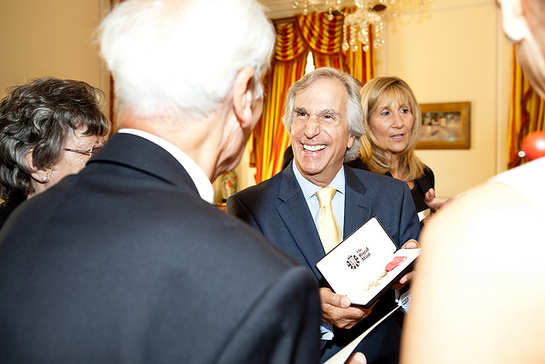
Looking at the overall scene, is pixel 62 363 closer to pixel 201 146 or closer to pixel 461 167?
pixel 201 146

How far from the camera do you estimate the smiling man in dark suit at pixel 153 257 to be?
26.4 inches

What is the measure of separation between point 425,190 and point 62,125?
2.24m

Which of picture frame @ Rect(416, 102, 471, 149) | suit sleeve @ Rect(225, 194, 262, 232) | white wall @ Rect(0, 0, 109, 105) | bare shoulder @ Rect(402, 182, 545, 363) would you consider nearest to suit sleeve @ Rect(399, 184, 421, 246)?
suit sleeve @ Rect(225, 194, 262, 232)

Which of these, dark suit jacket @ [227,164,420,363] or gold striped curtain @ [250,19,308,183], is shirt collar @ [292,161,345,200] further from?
gold striped curtain @ [250,19,308,183]

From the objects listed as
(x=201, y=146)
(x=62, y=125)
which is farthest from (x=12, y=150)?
(x=201, y=146)

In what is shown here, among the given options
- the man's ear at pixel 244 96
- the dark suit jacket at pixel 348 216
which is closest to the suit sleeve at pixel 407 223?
the dark suit jacket at pixel 348 216

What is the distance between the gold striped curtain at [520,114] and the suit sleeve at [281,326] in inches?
233

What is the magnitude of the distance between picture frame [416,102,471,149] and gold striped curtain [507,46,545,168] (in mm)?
519

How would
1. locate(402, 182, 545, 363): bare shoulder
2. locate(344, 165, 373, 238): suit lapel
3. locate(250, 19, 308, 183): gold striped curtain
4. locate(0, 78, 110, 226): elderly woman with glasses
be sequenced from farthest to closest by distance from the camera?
locate(250, 19, 308, 183): gold striped curtain
locate(344, 165, 373, 238): suit lapel
locate(0, 78, 110, 226): elderly woman with glasses
locate(402, 182, 545, 363): bare shoulder

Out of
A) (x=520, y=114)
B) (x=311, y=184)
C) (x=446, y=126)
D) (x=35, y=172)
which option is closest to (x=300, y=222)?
(x=311, y=184)

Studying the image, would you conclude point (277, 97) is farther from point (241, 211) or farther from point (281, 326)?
point (281, 326)

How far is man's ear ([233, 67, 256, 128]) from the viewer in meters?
0.92

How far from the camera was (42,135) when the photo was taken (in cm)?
166

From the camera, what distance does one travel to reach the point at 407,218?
83.0 inches
